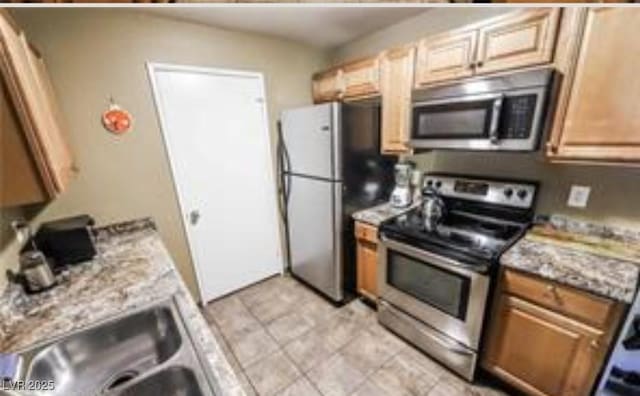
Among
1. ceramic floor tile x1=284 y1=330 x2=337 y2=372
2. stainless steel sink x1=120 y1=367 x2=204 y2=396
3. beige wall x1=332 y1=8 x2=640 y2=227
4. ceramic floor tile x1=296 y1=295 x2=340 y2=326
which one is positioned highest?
beige wall x1=332 y1=8 x2=640 y2=227

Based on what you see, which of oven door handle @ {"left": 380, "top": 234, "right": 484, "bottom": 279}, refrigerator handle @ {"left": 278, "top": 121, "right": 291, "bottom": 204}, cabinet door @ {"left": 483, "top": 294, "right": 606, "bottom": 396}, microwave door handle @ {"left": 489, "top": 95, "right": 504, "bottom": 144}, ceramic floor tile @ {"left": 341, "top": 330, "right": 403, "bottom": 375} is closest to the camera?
cabinet door @ {"left": 483, "top": 294, "right": 606, "bottom": 396}

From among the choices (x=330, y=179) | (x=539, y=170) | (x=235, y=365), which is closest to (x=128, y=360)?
(x=235, y=365)

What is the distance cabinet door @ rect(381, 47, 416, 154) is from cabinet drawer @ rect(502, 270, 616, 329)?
1082mm

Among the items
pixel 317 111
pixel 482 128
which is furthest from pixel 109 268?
pixel 482 128

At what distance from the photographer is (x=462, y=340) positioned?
66.7 inches

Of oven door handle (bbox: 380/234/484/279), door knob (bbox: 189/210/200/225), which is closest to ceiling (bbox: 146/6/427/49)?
door knob (bbox: 189/210/200/225)

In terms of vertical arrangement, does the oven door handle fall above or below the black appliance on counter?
below

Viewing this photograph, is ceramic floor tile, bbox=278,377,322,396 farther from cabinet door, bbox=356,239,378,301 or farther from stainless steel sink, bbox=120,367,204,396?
stainless steel sink, bbox=120,367,204,396

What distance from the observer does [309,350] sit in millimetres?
2053

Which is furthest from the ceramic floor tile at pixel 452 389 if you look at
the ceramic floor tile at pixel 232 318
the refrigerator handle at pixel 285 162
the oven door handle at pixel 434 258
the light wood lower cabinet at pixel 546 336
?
the refrigerator handle at pixel 285 162

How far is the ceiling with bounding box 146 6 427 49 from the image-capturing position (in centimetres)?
199

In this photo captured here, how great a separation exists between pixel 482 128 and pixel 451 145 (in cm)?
20

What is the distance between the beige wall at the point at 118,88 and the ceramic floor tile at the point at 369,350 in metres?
1.53

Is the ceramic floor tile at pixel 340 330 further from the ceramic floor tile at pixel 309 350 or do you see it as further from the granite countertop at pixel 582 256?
the granite countertop at pixel 582 256
